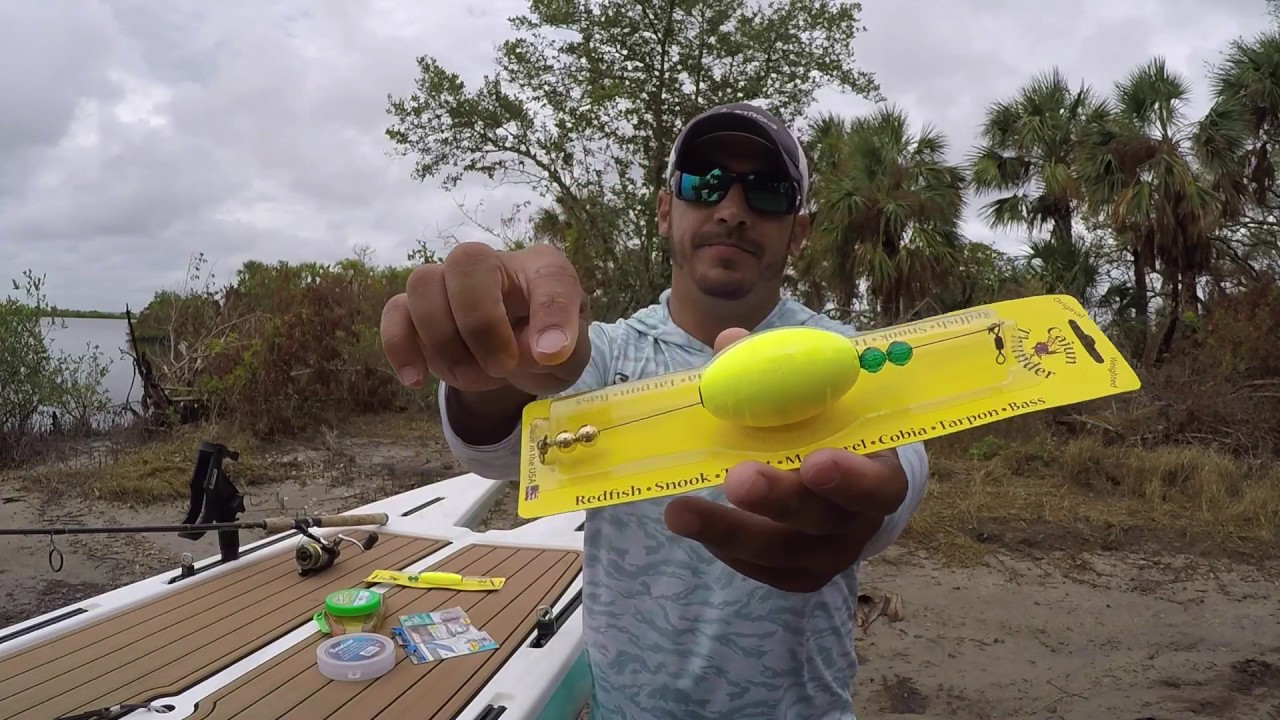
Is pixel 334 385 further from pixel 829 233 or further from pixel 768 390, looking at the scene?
pixel 768 390

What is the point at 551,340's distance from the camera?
37.4 inches

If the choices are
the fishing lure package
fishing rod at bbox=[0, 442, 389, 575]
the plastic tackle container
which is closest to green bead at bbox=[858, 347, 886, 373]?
the fishing lure package

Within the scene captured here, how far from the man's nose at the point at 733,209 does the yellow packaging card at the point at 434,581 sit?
6.39ft

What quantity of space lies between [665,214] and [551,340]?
1201 mm

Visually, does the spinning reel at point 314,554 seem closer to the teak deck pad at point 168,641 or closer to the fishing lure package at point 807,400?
the teak deck pad at point 168,641

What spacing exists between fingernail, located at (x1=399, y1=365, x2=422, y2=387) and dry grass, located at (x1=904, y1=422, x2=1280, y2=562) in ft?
19.1

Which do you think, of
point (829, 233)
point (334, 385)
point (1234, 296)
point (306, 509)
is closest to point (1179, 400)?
point (1234, 296)

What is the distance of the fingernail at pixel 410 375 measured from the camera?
1.03 m

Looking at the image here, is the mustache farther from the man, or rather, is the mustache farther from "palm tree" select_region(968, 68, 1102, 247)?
"palm tree" select_region(968, 68, 1102, 247)

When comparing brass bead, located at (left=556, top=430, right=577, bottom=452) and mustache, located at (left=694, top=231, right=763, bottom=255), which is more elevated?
mustache, located at (left=694, top=231, right=763, bottom=255)

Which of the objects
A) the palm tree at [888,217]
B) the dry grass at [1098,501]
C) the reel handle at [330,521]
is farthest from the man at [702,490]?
the palm tree at [888,217]

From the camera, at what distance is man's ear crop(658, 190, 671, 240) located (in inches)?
79.8

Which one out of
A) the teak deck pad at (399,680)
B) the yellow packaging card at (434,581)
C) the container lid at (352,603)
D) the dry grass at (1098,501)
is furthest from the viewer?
the dry grass at (1098,501)

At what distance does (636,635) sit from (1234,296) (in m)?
11.8
